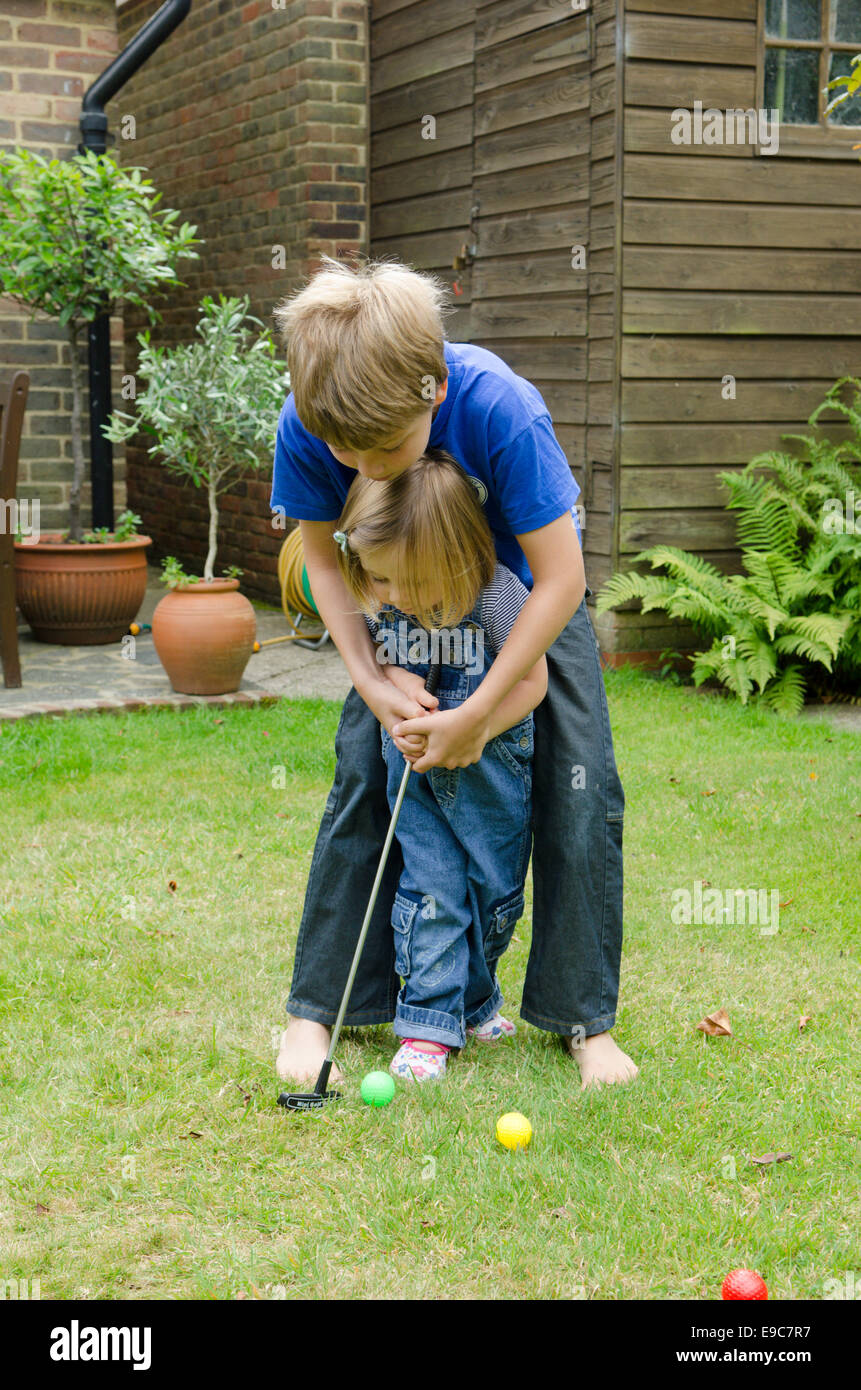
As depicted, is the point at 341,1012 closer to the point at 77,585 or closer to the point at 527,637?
the point at 527,637

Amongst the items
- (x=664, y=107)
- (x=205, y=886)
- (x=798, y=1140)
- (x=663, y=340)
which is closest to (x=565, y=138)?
(x=664, y=107)

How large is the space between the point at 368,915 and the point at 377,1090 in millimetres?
310

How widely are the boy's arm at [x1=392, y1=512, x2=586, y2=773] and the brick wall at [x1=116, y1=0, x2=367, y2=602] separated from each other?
543 cm

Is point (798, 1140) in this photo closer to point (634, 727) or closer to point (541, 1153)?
point (541, 1153)

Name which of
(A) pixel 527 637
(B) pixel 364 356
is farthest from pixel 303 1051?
(B) pixel 364 356

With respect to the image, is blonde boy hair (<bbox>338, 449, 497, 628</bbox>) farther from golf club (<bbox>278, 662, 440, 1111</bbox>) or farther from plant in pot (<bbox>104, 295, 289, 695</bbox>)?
plant in pot (<bbox>104, 295, 289, 695</bbox>)

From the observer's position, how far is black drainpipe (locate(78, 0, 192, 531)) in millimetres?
6949

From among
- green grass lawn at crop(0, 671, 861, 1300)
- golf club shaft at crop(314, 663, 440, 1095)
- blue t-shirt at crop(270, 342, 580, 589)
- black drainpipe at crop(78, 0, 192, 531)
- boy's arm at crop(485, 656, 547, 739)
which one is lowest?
green grass lawn at crop(0, 671, 861, 1300)

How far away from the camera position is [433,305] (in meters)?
2.06

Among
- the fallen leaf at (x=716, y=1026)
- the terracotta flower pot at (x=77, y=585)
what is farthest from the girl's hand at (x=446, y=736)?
the terracotta flower pot at (x=77, y=585)

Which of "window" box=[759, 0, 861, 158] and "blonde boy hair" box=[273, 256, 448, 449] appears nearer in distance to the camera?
"blonde boy hair" box=[273, 256, 448, 449]

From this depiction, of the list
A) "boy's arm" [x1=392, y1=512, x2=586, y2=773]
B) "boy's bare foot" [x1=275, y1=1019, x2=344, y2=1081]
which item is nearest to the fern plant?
"boy's bare foot" [x1=275, y1=1019, x2=344, y2=1081]
